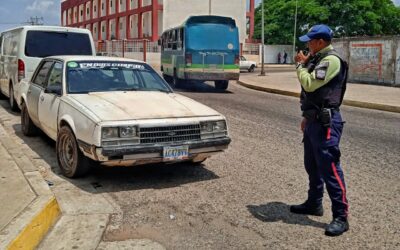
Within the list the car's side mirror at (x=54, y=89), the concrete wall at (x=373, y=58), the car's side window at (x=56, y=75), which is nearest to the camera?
the car's side mirror at (x=54, y=89)

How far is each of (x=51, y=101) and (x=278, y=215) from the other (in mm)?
3652

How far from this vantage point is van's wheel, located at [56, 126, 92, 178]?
594 cm

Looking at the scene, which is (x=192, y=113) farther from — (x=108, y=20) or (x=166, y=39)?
(x=108, y=20)

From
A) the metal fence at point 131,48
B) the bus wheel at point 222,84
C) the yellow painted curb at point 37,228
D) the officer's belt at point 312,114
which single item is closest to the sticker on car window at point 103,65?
the yellow painted curb at point 37,228

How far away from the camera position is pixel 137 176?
20.7 feet

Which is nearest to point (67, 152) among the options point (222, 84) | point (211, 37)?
point (211, 37)

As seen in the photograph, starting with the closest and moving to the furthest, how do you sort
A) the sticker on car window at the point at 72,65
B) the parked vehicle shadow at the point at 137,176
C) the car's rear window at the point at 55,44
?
the parked vehicle shadow at the point at 137,176 < the sticker on car window at the point at 72,65 < the car's rear window at the point at 55,44

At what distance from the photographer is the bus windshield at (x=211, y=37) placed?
18.6 metres

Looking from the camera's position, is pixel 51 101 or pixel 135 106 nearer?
pixel 135 106

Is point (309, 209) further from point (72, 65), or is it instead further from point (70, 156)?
point (72, 65)

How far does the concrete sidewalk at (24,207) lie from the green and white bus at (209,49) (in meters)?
12.7

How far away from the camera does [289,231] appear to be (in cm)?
449

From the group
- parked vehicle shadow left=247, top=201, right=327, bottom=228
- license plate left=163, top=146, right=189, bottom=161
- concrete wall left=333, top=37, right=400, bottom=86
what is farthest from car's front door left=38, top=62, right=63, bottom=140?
concrete wall left=333, top=37, right=400, bottom=86

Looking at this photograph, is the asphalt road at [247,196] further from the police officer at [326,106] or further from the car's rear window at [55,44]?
the car's rear window at [55,44]
